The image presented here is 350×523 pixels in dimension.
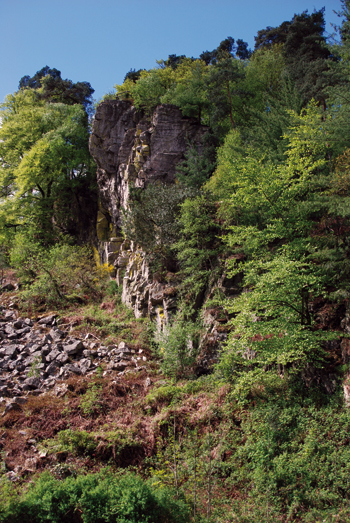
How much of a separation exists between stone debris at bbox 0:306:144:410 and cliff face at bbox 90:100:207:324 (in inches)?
134

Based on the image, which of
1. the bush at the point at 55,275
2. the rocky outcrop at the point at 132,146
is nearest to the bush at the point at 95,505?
the bush at the point at 55,275

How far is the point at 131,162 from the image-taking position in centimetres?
2177

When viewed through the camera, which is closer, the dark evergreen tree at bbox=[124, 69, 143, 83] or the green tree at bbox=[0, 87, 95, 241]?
the green tree at bbox=[0, 87, 95, 241]

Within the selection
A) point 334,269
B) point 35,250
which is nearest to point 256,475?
point 334,269

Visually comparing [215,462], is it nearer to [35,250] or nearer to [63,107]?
[35,250]

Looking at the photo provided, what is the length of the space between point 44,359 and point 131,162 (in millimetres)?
14174

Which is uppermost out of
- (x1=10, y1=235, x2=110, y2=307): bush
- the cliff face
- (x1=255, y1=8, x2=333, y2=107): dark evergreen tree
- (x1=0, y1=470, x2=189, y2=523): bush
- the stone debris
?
(x1=255, y1=8, x2=333, y2=107): dark evergreen tree

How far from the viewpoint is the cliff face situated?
1852 centimetres

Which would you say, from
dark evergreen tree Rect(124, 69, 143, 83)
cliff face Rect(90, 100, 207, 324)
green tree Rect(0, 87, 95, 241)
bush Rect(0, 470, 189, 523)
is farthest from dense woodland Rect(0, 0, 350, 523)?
dark evergreen tree Rect(124, 69, 143, 83)

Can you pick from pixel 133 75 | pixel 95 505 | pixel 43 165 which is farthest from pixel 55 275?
pixel 133 75

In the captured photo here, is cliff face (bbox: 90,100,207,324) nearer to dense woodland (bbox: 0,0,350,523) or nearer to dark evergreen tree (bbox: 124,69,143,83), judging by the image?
dense woodland (bbox: 0,0,350,523)

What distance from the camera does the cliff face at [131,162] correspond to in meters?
18.5

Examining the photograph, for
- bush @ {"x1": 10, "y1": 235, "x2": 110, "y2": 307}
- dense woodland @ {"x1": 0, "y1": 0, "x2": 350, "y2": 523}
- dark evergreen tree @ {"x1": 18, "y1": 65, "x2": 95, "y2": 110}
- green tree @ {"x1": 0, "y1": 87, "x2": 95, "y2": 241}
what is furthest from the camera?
dark evergreen tree @ {"x1": 18, "y1": 65, "x2": 95, "y2": 110}

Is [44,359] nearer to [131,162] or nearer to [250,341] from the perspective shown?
[250,341]
